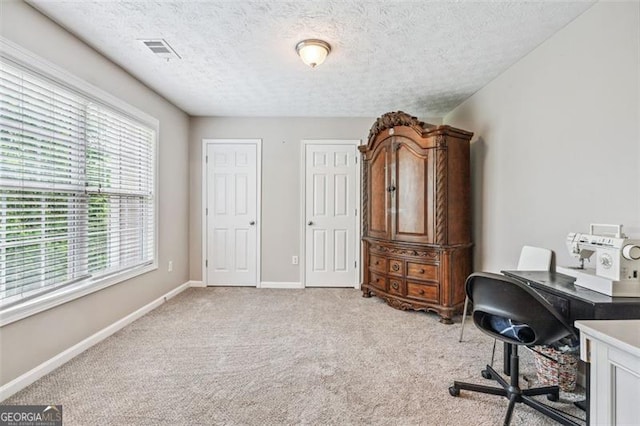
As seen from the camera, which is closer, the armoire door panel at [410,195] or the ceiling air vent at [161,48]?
the ceiling air vent at [161,48]

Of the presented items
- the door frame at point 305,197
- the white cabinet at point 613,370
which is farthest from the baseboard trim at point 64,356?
the white cabinet at point 613,370

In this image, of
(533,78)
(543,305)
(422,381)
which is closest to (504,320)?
(543,305)

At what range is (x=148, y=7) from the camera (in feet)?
6.11

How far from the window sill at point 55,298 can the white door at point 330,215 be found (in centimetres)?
225

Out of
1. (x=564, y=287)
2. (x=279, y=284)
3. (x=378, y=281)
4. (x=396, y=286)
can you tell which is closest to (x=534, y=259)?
(x=564, y=287)

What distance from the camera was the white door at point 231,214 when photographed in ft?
13.6

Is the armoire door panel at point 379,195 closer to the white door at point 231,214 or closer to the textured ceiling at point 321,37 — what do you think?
the textured ceiling at point 321,37

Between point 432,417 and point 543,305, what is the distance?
2.77 ft

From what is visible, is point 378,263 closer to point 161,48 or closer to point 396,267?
point 396,267

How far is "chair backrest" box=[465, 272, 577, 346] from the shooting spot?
1391 mm

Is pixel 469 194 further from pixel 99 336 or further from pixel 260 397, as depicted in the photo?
pixel 99 336

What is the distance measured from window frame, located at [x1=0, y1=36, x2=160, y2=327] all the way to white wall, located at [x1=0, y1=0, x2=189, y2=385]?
51mm

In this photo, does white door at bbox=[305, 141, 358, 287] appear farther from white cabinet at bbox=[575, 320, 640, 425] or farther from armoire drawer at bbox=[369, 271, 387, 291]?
white cabinet at bbox=[575, 320, 640, 425]

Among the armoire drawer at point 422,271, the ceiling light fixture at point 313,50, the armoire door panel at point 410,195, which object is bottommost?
the armoire drawer at point 422,271
